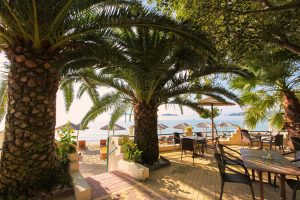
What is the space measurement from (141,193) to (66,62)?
3.73 m

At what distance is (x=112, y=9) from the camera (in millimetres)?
4574

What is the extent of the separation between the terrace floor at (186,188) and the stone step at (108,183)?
7.2 inches

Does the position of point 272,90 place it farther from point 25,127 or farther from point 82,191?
point 25,127

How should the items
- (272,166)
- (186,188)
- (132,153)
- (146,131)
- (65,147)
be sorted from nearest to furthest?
1. (272,166)
2. (186,188)
3. (65,147)
4. (132,153)
5. (146,131)

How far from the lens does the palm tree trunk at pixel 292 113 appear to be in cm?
906

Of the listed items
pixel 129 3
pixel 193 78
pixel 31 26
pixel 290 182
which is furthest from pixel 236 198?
pixel 31 26

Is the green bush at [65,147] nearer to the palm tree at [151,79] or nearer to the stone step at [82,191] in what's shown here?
the stone step at [82,191]

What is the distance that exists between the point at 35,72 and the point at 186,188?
4.73 meters

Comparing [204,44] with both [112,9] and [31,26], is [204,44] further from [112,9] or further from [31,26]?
[31,26]

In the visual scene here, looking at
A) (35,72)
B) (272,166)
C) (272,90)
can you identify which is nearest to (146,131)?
(35,72)

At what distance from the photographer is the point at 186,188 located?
540 centimetres

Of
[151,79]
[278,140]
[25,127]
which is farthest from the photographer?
[278,140]

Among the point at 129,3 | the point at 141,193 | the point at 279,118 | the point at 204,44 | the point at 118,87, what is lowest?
the point at 141,193

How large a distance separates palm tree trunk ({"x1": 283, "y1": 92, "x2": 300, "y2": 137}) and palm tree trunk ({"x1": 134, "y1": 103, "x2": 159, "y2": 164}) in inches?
248
